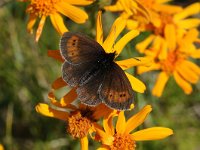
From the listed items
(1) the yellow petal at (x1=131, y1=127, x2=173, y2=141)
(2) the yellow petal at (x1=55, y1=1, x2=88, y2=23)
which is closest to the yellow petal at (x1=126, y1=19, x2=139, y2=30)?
(2) the yellow petal at (x1=55, y1=1, x2=88, y2=23)

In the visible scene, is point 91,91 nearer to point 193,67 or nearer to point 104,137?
point 104,137

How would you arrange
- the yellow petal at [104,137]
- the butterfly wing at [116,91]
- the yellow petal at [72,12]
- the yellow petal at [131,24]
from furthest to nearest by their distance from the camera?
the yellow petal at [131,24]
the yellow petal at [72,12]
the yellow petal at [104,137]
the butterfly wing at [116,91]

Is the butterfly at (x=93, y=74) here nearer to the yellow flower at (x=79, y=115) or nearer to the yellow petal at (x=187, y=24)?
the yellow flower at (x=79, y=115)

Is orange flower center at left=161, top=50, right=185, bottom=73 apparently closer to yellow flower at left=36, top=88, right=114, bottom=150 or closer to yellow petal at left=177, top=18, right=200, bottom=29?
yellow petal at left=177, top=18, right=200, bottom=29

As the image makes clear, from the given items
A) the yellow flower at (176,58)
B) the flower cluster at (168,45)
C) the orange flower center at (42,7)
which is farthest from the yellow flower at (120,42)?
the yellow flower at (176,58)

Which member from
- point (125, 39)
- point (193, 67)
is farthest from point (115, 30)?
point (193, 67)

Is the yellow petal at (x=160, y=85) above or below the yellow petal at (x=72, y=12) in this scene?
below
